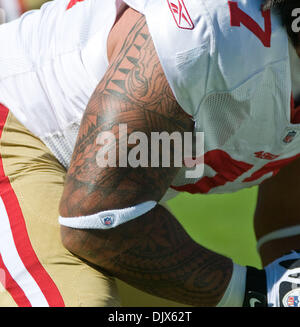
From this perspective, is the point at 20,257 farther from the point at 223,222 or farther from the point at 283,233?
the point at 223,222

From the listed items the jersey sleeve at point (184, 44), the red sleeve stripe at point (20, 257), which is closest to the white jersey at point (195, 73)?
the jersey sleeve at point (184, 44)

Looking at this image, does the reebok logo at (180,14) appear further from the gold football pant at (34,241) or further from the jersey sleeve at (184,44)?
the gold football pant at (34,241)

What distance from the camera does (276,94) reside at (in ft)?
3.77

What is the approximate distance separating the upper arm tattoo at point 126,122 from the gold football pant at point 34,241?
0.13 meters

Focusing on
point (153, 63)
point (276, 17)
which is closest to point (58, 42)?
point (153, 63)

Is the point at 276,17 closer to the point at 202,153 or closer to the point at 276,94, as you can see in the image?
the point at 276,94

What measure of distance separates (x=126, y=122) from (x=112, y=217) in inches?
6.9

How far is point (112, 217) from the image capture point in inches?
44.9

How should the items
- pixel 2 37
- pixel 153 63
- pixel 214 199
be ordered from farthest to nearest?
pixel 214 199 < pixel 2 37 < pixel 153 63

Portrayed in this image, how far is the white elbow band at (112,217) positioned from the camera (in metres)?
1.14

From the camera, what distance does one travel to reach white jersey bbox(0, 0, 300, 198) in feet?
3.51

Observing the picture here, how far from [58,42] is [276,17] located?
0.48 m

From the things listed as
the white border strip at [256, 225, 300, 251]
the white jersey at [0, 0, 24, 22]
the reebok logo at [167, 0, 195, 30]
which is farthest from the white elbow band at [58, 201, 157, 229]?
the white jersey at [0, 0, 24, 22]

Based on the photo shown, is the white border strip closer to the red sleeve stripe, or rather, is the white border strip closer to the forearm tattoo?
the forearm tattoo
